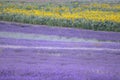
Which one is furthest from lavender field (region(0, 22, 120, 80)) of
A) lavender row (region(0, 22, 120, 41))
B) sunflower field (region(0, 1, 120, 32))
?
sunflower field (region(0, 1, 120, 32))

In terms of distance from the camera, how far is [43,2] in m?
11.7

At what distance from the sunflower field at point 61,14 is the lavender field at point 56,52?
1.74 feet

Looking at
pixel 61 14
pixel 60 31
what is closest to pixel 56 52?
pixel 60 31

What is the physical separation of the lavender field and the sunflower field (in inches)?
20.9

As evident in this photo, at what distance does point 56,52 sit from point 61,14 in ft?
12.9

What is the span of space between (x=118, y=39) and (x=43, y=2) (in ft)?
11.7

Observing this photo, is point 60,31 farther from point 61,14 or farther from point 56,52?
point 56,52

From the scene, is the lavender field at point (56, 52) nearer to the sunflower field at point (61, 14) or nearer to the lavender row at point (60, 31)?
the lavender row at point (60, 31)

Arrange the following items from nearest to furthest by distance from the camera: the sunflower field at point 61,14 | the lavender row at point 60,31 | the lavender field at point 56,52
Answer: the lavender field at point 56,52
the lavender row at point 60,31
the sunflower field at point 61,14

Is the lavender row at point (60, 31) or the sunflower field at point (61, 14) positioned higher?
the sunflower field at point (61, 14)

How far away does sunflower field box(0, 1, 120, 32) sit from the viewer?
1123 centimetres

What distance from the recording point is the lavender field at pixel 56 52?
3.88m

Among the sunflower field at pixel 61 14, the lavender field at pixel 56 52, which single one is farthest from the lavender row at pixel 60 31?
the sunflower field at pixel 61 14

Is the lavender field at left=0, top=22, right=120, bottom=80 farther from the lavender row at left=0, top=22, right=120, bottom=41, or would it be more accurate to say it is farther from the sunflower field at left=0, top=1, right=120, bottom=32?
the sunflower field at left=0, top=1, right=120, bottom=32
